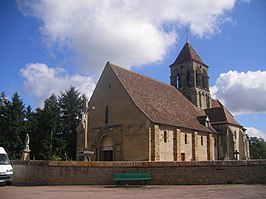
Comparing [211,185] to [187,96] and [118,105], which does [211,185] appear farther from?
[187,96]

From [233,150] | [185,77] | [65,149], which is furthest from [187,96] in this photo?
[65,149]

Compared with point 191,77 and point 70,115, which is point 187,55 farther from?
point 70,115

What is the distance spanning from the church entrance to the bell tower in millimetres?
17888

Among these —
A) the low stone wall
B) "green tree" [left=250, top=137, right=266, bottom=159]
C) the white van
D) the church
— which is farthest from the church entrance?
"green tree" [left=250, top=137, right=266, bottom=159]

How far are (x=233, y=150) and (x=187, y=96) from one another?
10493 millimetres

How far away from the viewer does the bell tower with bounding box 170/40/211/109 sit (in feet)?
148

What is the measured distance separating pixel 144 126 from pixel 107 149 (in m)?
5.59

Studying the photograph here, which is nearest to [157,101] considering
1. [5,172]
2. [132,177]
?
[132,177]

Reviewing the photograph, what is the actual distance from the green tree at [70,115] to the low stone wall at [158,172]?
27114 mm

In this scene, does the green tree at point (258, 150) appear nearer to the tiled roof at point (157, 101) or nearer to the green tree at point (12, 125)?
the tiled roof at point (157, 101)

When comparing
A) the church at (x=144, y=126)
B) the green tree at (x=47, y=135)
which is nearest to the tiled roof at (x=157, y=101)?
the church at (x=144, y=126)

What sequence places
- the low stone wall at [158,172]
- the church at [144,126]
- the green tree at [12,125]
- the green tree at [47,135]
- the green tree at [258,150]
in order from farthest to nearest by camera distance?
the green tree at [258,150] → the green tree at [47,135] → the green tree at [12,125] → the church at [144,126] → the low stone wall at [158,172]

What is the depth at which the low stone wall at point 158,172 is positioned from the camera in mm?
17219

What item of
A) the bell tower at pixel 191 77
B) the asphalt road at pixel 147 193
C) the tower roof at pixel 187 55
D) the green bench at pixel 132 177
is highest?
the tower roof at pixel 187 55
